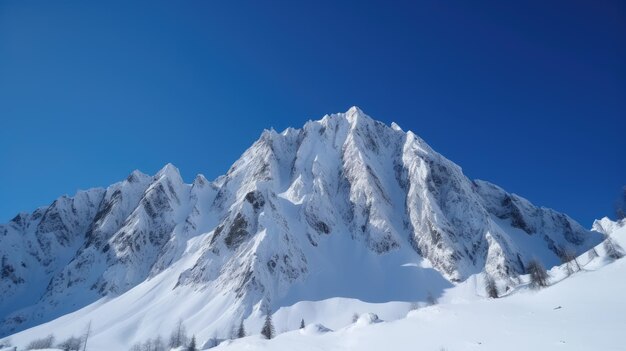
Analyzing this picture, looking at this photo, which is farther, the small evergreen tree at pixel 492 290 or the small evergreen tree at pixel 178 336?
the small evergreen tree at pixel 178 336

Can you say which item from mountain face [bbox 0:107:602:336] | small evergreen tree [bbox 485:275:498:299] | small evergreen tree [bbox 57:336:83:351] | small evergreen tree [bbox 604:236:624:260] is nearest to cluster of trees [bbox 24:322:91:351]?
small evergreen tree [bbox 57:336:83:351]

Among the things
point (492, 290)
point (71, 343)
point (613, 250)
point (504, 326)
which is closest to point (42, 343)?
point (71, 343)

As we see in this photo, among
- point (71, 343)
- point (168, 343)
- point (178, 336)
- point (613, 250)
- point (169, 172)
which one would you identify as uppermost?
point (169, 172)

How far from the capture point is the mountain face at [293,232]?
4097 inches

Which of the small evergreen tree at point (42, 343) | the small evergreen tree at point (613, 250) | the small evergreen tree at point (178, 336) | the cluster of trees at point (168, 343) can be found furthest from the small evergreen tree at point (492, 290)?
the small evergreen tree at point (42, 343)

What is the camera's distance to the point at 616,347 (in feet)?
70.3

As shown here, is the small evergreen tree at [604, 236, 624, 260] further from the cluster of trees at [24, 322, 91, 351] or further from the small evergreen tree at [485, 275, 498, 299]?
the cluster of trees at [24, 322, 91, 351]

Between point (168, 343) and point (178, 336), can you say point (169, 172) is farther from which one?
point (178, 336)

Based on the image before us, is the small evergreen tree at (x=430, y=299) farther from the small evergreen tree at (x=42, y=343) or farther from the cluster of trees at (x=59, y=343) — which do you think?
the small evergreen tree at (x=42, y=343)

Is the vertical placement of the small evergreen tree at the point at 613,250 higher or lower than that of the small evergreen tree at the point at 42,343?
lower

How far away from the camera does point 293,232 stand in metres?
117

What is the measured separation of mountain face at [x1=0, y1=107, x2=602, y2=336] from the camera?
341ft

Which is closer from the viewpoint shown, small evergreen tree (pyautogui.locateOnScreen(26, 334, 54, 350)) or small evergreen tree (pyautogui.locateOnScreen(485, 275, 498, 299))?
small evergreen tree (pyautogui.locateOnScreen(485, 275, 498, 299))

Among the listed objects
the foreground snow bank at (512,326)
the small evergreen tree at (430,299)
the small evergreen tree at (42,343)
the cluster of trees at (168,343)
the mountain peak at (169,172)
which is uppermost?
the mountain peak at (169,172)
